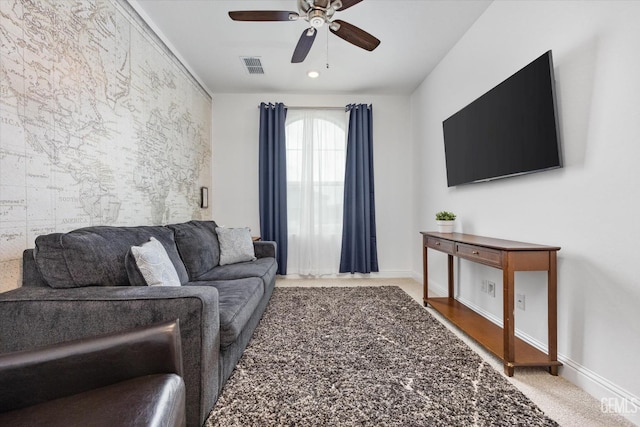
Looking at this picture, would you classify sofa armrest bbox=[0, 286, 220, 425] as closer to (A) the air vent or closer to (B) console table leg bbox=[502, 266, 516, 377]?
(B) console table leg bbox=[502, 266, 516, 377]

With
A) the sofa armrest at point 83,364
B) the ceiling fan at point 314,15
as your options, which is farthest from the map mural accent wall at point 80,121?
the ceiling fan at point 314,15

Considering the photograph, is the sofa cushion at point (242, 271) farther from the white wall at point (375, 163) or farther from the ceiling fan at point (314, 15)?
the ceiling fan at point (314, 15)

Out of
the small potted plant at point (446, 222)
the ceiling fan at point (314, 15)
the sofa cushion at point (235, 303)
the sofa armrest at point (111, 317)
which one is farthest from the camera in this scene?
the small potted plant at point (446, 222)

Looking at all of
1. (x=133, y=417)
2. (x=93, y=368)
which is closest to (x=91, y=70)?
(x=93, y=368)

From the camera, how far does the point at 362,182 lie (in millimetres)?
4312

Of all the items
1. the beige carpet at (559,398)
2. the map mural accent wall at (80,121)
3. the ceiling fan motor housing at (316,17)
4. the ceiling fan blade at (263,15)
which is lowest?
the beige carpet at (559,398)

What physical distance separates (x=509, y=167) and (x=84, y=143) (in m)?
2.93

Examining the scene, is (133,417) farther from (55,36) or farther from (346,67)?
(346,67)

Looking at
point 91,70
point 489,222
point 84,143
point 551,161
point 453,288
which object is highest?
point 91,70

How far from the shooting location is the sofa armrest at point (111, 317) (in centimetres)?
125

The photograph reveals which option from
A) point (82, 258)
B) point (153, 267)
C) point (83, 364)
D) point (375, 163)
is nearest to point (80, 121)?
point (82, 258)

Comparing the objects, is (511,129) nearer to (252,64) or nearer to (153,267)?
(153,267)

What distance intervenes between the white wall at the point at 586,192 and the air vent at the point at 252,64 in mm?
2350

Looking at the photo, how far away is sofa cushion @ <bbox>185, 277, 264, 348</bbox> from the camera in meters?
1.57
